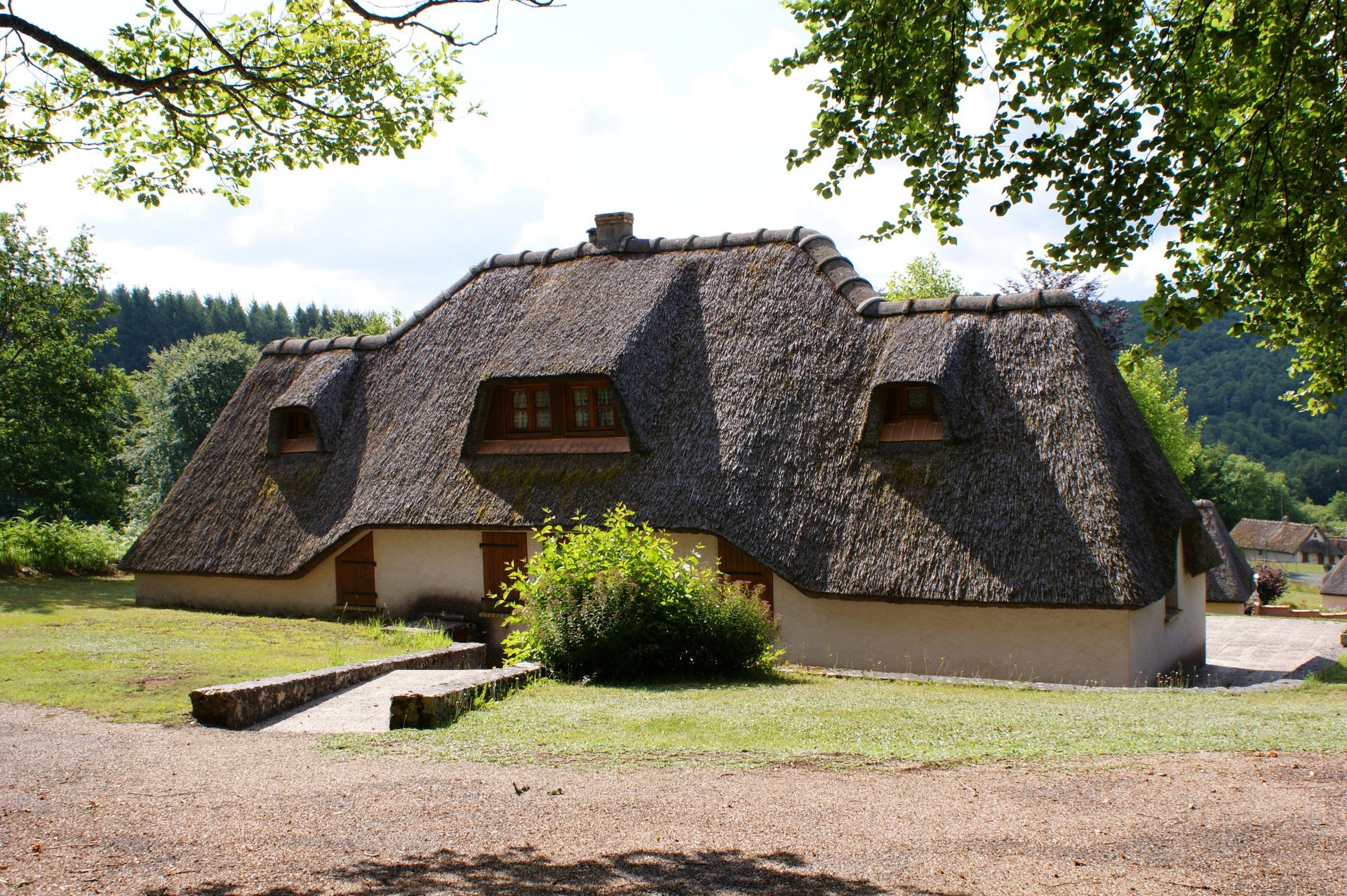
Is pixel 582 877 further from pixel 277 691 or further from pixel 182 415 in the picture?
pixel 182 415

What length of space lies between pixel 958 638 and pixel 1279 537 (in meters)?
84.0

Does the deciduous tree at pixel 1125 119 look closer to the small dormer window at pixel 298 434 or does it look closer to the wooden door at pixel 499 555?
the wooden door at pixel 499 555

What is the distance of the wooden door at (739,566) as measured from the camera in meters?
16.5

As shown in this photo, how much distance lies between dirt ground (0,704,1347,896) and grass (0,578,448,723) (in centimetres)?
209

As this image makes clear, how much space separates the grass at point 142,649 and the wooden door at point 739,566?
4348mm

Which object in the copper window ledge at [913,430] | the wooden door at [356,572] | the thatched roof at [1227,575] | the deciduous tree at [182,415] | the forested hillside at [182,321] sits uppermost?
the forested hillside at [182,321]

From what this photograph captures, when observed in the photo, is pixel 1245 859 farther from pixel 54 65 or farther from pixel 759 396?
pixel 759 396

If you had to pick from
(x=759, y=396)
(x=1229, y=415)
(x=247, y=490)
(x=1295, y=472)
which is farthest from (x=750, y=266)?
(x=1295, y=472)

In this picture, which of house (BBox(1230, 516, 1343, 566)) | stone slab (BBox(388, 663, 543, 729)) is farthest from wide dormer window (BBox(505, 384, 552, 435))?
house (BBox(1230, 516, 1343, 566))

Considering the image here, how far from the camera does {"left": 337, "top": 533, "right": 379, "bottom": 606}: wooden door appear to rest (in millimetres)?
19156

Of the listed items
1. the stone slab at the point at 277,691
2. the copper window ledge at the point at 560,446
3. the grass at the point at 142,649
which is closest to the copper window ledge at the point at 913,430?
the copper window ledge at the point at 560,446

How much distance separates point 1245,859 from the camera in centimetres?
532

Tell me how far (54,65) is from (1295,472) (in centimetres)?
11994

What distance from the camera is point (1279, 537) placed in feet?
283
